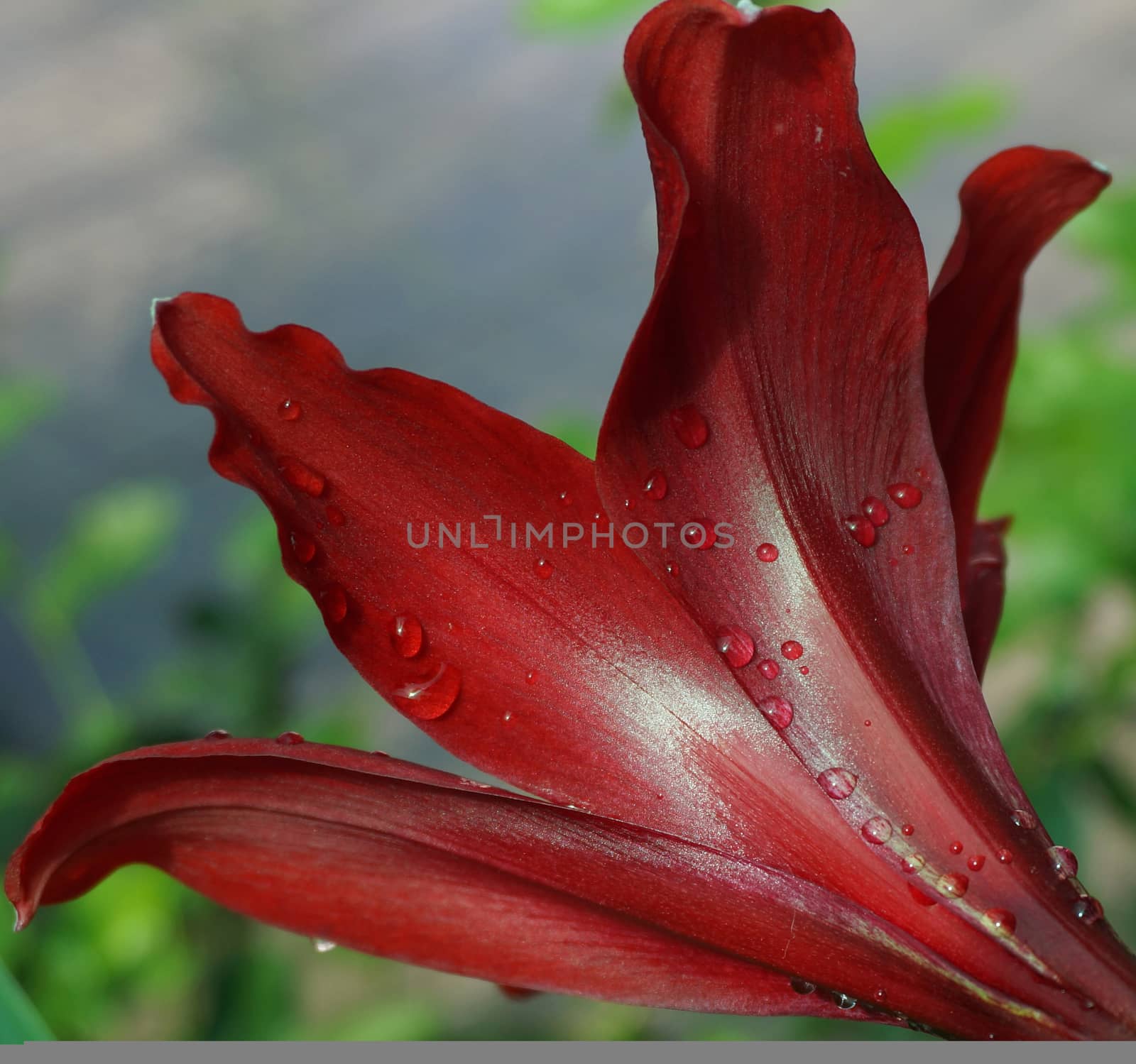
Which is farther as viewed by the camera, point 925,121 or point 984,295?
point 925,121

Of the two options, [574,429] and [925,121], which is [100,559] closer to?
[574,429]

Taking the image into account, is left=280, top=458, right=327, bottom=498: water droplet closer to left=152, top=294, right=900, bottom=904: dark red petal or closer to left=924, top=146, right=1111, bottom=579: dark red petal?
left=152, top=294, right=900, bottom=904: dark red petal

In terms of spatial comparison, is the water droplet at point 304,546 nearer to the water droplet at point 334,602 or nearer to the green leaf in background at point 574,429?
the water droplet at point 334,602

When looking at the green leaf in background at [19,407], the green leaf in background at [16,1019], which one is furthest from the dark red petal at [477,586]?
the green leaf in background at [19,407]

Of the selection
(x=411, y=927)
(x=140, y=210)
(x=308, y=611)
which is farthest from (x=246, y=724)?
(x=140, y=210)

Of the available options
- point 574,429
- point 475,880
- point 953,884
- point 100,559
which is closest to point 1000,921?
point 953,884

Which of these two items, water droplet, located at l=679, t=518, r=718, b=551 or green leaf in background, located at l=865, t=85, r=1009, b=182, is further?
green leaf in background, located at l=865, t=85, r=1009, b=182

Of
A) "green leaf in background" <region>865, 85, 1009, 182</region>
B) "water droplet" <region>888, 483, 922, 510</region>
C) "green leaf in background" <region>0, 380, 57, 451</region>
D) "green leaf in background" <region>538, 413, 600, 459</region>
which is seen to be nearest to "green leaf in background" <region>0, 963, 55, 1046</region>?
"water droplet" <region>888, 483, 922, 510</region>
